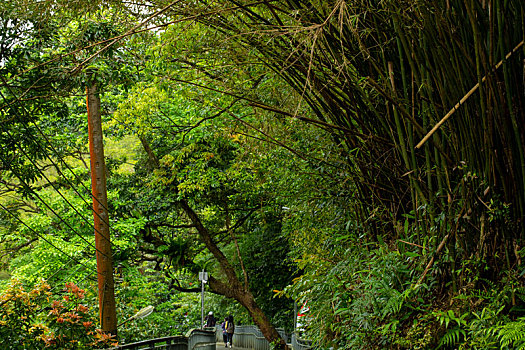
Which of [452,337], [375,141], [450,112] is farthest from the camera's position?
[375,141]

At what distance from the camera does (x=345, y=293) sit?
13.5 feet

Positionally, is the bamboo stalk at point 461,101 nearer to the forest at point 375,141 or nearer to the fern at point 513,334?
the forest at point 375,141

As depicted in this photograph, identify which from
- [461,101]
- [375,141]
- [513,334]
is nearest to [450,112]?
[461,101]

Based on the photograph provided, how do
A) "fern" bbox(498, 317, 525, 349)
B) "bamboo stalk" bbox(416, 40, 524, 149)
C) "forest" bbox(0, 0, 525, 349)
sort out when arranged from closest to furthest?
1. "fern" bbox(498, 317, 525, 349)
2. "bamboo stalk" bbox(416, 40, 524, 149)
3. "forest" bbox(0, 0, 525, 349)

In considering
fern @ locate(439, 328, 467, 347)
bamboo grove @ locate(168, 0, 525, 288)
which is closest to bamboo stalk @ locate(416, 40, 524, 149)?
bamboo grove @ locate(168, 0, 525, 288)

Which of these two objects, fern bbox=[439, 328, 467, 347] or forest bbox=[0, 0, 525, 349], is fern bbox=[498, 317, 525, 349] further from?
fern bbox=[439, 328, 467, 347]

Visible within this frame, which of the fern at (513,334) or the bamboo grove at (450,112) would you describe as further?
the bamboo grove at (450,112)

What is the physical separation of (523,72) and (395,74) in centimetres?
123

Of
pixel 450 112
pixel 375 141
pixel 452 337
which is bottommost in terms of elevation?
pixel 452 337

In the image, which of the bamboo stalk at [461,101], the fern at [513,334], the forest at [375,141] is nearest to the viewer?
the fern at [513,334]

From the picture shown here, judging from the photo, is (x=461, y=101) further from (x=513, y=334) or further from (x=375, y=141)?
(x=513, y=334)

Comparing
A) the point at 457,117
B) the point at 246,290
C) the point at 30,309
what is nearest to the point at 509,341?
the point at 457,117

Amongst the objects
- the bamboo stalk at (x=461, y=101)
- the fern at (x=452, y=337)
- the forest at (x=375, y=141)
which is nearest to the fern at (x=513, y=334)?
the forest at (x=375, y=141)

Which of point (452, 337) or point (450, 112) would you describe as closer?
point (452, 337)
